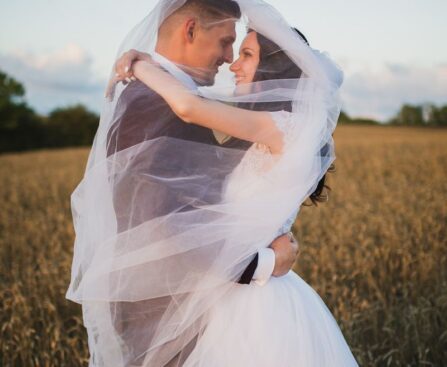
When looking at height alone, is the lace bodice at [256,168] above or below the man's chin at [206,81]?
below

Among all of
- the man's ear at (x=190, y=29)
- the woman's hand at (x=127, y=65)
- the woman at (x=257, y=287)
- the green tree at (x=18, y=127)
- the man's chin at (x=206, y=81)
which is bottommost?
the woman at (x=257, y=287)

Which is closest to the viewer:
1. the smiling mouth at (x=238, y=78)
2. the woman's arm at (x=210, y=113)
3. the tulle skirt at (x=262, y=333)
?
the woman's arm at (x=210, y=113)

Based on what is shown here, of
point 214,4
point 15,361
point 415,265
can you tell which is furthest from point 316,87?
point 415,265

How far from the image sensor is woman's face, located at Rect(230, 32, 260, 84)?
91.4 inches

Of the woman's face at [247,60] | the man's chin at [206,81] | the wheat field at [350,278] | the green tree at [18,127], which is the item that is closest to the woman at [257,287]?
the woman's face at [247,60]

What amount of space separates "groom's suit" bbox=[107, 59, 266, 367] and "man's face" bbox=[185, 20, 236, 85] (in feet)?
0.82

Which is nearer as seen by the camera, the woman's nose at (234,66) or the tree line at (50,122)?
the woman's nose at (234,66)

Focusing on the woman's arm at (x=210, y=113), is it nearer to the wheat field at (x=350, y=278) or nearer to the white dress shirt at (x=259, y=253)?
the white dress shirt at (x=259, y=253)

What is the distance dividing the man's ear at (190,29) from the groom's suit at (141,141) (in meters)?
0.28

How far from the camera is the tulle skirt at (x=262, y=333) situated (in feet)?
6.95

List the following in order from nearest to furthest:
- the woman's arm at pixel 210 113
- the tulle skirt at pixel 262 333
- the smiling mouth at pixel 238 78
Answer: the woman's arm at pixel 210 113, the tulle skirt at pixel 262 333, the smiling mouth at pixel 238 78

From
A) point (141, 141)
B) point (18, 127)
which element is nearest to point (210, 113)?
point (141, 141)

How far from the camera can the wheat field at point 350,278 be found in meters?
3.90

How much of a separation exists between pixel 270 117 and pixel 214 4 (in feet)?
1.79
